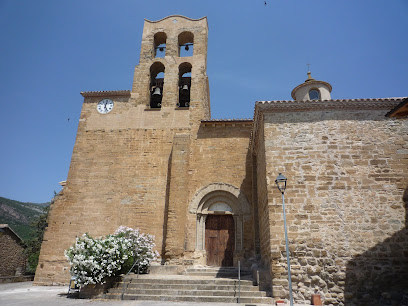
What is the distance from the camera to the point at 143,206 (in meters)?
12.9

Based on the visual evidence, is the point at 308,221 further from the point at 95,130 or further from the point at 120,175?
the point at 95,130

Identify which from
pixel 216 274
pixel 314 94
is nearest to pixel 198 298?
pixel 216 274

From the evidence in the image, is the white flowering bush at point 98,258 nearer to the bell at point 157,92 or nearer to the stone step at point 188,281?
the stone step at point 188,281

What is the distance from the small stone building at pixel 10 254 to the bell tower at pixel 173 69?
48.9 ft

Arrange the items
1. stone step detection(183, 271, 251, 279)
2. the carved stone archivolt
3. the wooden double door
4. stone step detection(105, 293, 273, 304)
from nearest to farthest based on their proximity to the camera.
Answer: stone step detection(105, 293, 273, 304)
stone step detection(183, 271, 251, 279)
the wooden double door
the carved stone archivolt

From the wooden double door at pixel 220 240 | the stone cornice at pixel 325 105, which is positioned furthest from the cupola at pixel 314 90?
the wooden double door at pixel 220 240

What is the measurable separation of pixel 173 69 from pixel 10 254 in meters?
18.6

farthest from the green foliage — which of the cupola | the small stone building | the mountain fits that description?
the cupola

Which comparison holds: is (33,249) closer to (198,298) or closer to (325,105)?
(198,298)

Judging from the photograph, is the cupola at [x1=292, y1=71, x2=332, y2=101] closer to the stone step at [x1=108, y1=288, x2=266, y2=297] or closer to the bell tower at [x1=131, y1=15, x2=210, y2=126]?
the bell tower at [x1=131, y1=15, x2=210, y2=126]

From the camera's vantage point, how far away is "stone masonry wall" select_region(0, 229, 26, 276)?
19.7 metres

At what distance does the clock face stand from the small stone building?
1220 cm

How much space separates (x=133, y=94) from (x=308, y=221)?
37.8 feet

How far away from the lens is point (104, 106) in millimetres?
15328
